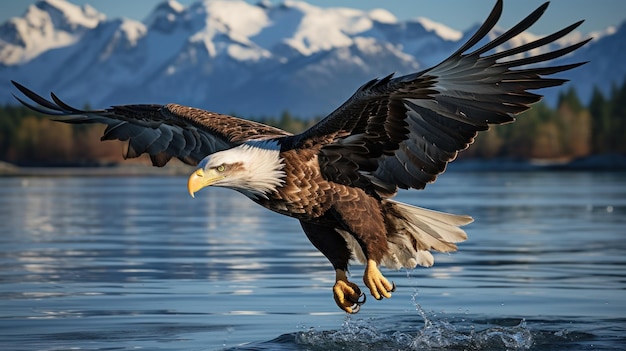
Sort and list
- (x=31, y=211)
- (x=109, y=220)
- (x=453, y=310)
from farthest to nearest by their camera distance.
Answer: (x=31, y=211) < (x=109, y=220) < (x=453, y=310)

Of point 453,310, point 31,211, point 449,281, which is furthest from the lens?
point 31,211

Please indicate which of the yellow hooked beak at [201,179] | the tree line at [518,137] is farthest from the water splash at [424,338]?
the tree line at [518,137]

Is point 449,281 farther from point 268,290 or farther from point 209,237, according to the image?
point 209,237

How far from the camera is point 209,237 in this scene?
15812mm

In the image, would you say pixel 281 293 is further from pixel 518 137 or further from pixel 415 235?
pixel 518 137

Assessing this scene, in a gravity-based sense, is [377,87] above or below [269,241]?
above

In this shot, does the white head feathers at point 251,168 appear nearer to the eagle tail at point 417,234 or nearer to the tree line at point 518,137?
the eagle tail at point 417,234

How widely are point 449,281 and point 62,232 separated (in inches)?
306

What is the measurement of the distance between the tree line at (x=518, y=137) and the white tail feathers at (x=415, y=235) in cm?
9665

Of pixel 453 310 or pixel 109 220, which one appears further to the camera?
pixel 109 220

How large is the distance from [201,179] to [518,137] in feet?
365

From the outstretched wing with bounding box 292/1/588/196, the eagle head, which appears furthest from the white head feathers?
the outstretched wing with bounding box 292/1/588/196

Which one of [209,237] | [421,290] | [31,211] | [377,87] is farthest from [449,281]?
[31,211]

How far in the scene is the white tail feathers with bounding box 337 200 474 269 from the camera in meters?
7.66
